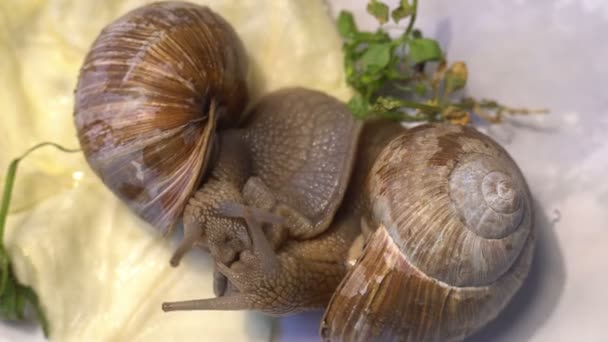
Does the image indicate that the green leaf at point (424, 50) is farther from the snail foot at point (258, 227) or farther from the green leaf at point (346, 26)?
the snail foot at point (258, 227)

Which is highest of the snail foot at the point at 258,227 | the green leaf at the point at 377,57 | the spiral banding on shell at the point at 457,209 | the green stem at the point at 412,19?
the green stem at the point at 412,19

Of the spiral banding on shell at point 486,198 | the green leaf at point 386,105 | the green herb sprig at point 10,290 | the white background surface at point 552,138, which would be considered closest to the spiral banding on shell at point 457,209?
Answer: the spiral banding on shell at point 486,198

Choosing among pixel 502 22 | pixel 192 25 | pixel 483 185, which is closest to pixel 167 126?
pixel 192 25

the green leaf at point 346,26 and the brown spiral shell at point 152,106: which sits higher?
the green leaf at point 346,26

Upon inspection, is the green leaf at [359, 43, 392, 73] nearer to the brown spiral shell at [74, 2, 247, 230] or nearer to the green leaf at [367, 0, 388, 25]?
the green leaf at [367, 0, 388, 25]

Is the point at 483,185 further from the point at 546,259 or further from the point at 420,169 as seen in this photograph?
the point at 546,259

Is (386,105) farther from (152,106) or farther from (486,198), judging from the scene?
(152,106)

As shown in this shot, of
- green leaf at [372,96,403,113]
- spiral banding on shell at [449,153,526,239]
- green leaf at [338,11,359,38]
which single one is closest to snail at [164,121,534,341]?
spiral banding on shell at [449,153,526,239]
